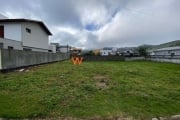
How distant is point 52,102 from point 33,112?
2.74 ft

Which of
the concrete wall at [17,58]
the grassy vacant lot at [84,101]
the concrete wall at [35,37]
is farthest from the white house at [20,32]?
the grassy vacant lot at [84,101]

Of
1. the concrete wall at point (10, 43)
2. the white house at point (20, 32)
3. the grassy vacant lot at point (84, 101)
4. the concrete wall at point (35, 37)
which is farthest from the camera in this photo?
the concrete wall at point (35, 37)

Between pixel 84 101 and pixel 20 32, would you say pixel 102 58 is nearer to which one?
pixel 20 32

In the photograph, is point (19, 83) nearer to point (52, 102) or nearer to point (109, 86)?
point (52, 102)

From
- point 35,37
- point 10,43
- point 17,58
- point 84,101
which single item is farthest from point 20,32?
point 84,101

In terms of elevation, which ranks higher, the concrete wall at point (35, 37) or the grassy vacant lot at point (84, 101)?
the concrete wall at point (35, 37)

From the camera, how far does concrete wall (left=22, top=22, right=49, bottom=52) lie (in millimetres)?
25605

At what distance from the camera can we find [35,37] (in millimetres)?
29078

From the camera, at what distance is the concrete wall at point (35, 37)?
84.0 ft

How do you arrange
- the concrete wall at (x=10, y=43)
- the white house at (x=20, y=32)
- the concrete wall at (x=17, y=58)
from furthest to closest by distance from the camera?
1. the white house at (x=20, y=32)
2. the concrete wall at (x=10, y=43)
3. the concrete wall at (x=17, y=58)

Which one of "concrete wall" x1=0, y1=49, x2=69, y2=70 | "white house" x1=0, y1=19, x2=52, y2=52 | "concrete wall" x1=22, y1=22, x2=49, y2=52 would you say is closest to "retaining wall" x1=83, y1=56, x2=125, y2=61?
"concrete wall" x1=22, y1=22, x2=49, y2=52

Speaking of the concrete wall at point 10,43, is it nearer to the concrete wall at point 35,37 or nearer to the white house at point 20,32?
the white house at point 20,32

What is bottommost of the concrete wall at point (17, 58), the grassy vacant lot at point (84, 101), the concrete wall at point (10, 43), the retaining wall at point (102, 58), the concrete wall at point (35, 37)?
the grassy vacant lot at point (84, 101)

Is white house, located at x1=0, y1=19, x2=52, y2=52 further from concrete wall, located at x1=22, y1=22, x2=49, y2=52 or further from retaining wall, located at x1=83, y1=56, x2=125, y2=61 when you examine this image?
retaining wall, located at x1=83, y1=56, x2=125, y2=61
